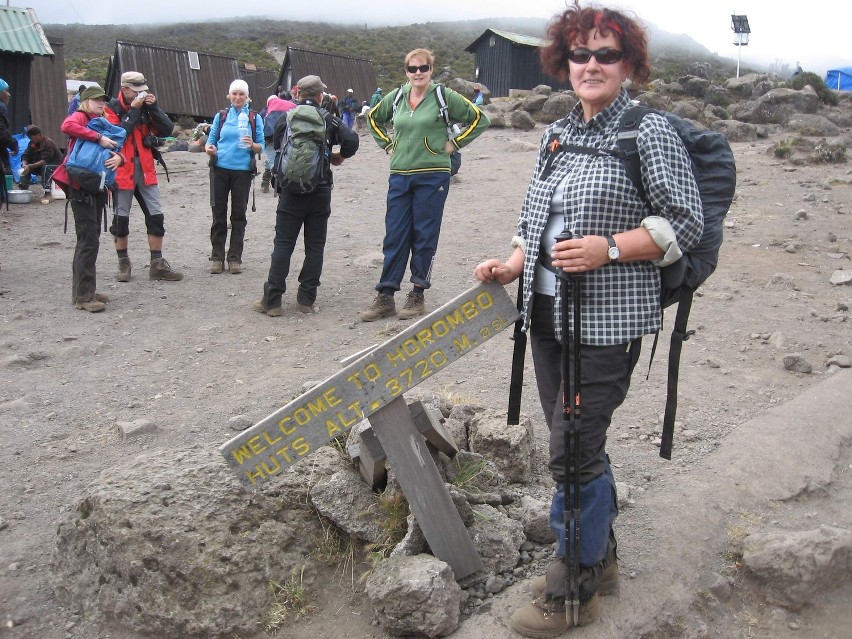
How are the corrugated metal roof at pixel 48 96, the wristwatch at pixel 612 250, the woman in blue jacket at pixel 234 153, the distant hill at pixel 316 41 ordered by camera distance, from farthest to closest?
the distant hill at pixel 316 41
the corrugated metal roof at pixel 48 96
the woman in blue jacket at pixel 234 153
the wristwatch at pixel 612 250

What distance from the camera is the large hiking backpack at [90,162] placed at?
702cm

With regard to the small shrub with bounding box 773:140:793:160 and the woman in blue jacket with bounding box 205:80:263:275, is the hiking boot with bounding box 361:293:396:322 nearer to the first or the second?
the woman in blue jacket with bounding box 205:80:263:275

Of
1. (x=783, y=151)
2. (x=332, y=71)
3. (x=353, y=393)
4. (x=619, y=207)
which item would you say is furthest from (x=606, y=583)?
(x=332, y=71)

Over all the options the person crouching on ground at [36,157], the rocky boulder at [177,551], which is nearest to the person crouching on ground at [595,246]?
the rocky boulder at [177,551]

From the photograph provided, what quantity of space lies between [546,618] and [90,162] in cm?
574

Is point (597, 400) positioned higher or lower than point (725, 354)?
higher

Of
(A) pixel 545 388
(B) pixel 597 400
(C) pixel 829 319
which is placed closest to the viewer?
(B) pixel 597 400

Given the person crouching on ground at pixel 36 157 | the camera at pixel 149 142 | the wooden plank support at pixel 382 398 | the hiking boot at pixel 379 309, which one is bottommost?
the hiking boot at pixel 379 309

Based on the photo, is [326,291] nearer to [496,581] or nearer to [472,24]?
[496,581]

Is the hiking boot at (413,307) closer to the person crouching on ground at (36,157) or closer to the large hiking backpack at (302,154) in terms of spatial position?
the large hiking backpack at (302,154)

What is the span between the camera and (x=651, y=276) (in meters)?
2.73

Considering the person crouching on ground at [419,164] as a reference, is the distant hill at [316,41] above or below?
above

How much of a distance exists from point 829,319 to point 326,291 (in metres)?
4.48

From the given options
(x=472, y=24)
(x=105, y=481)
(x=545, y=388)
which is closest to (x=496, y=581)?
(x=545, y=388)
